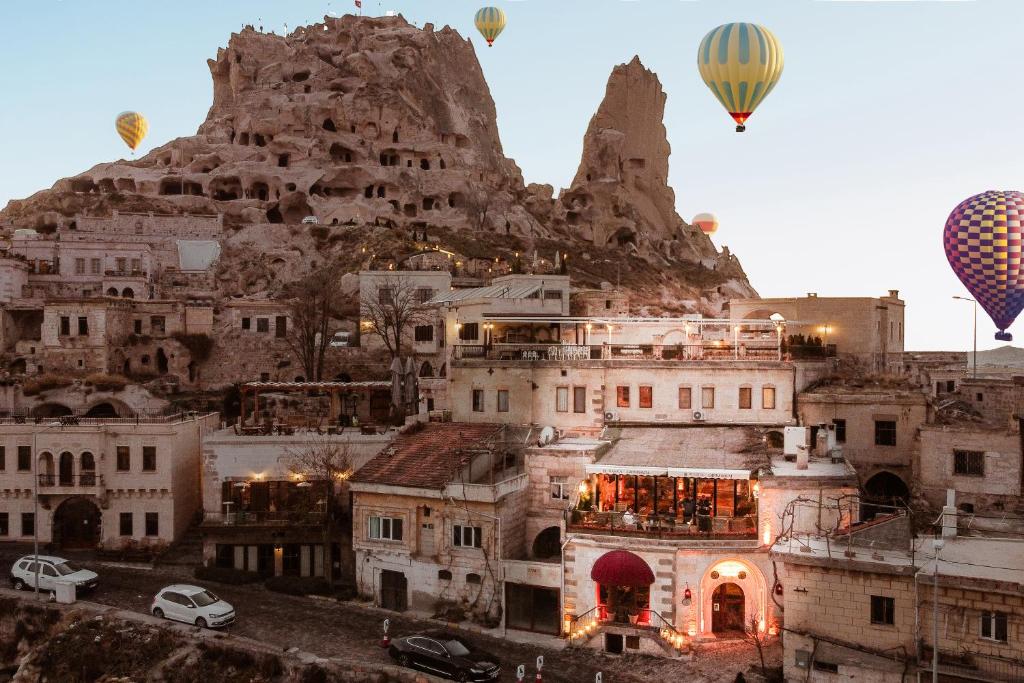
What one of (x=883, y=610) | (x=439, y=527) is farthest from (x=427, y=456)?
(x=883, y=610)

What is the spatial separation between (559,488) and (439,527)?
5.02m

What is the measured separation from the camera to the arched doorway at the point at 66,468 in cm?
4213

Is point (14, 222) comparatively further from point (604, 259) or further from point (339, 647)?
point (339, 647)

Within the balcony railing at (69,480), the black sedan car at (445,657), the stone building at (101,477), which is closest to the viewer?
the black sedan car at (445,657)

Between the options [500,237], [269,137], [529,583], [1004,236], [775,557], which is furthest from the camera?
[269,137]

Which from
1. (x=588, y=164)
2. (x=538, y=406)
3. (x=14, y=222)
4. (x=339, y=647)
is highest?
(x=588, y=164)

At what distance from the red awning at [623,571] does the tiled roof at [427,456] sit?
7653 millimetres

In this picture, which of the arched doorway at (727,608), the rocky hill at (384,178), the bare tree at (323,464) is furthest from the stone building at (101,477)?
the rocky hill at (384,178)

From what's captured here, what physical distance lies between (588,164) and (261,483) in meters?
82.5

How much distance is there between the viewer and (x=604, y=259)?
98812 millimetres

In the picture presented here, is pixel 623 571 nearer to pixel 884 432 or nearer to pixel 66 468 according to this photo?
pixel 884 432

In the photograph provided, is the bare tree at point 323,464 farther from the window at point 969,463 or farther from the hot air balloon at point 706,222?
the hot air balloon at point 706,222

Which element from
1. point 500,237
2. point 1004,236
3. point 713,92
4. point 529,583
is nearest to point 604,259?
point 500,237

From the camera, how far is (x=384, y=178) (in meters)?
98.4
